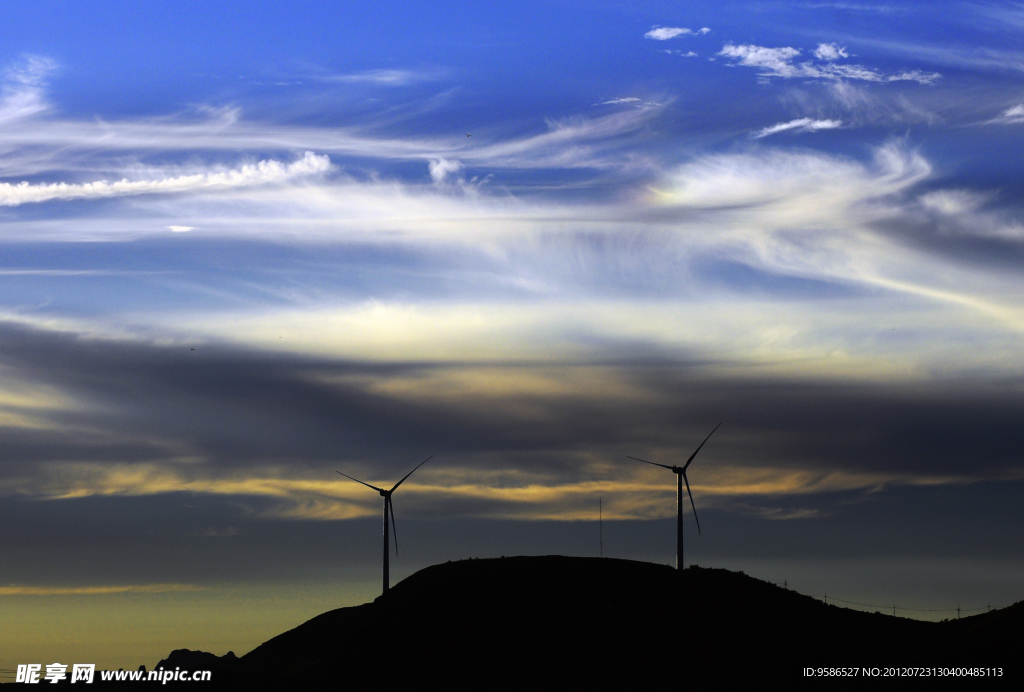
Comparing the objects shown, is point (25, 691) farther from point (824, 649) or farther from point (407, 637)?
point (824, 649)

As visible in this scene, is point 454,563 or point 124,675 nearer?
point 124,675

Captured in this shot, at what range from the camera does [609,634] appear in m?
150

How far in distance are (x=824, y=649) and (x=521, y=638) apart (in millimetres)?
41163

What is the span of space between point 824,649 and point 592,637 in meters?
30.8

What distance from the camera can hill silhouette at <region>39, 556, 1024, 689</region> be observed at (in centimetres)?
13912

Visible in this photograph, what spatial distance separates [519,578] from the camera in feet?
563

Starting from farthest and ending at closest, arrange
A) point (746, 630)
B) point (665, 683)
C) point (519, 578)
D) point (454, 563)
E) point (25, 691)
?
point (454, 563), point (519, 578), point (25, 691), point (746, 630), point (665, 683)

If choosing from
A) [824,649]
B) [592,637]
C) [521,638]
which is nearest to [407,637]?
[521,638]

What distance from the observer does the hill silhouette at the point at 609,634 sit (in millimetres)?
139125

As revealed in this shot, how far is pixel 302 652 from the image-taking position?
18688cm

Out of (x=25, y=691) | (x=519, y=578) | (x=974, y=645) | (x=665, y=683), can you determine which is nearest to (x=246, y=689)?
(x=25, y=691)

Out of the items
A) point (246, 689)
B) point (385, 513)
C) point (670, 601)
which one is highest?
point (385, 513)

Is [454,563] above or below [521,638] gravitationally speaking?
above

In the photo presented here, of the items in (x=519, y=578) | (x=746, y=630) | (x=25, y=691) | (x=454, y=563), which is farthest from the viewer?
(x=454, y=563)
